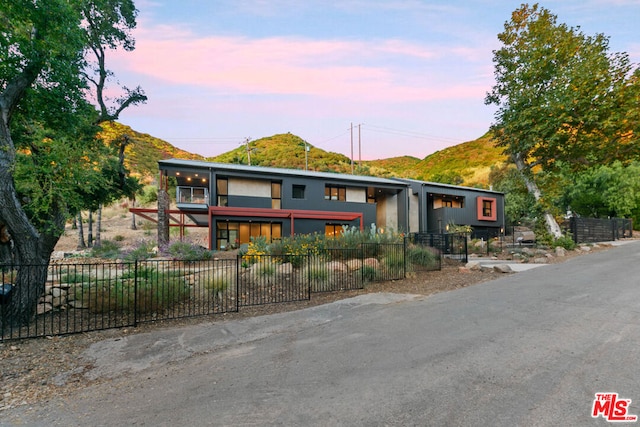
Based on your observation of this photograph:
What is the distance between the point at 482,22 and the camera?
13.4 meters

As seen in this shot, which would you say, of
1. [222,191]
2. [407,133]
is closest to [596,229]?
[222,191]

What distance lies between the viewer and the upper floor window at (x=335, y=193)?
25.0 meters

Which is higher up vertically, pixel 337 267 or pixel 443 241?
pixel 443 241

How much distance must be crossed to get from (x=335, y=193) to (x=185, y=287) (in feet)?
59.7

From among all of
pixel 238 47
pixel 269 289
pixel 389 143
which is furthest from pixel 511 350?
pixel 389 143

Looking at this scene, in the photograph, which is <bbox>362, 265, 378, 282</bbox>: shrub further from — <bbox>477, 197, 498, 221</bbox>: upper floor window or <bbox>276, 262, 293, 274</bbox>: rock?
<bbox>477, 197, 498, 221</bbox>: upper floor window

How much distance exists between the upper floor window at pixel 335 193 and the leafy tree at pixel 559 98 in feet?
39.4

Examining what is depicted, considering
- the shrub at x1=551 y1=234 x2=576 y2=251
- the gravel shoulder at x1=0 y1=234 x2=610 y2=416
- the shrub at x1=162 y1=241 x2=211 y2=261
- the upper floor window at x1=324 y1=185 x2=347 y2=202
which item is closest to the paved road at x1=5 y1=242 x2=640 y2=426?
the gravel shoulder at x1=0 y1=234 x2=610 y2=416

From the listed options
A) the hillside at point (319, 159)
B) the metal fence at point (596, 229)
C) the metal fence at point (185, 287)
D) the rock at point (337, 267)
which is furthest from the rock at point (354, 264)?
the metal fence at point (596, 229)

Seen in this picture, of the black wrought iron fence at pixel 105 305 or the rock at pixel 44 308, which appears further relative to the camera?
the rock at pixel 44 308

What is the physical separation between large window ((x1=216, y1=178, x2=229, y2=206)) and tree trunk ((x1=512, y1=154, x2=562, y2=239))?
65.5 feet

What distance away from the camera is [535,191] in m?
19.6

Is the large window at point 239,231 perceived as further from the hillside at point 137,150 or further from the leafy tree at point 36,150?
the leafy tree at point 36,150

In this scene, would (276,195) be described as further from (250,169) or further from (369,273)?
(369,273)
